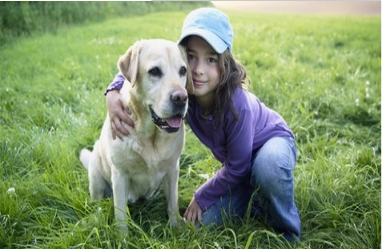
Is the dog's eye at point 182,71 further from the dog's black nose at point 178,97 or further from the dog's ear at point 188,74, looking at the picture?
the dog's black nose at point 178,97

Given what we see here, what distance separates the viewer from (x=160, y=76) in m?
2.05

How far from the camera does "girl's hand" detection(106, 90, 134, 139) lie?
225cm

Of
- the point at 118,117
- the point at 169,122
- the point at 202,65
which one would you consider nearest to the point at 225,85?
the point at 202,65

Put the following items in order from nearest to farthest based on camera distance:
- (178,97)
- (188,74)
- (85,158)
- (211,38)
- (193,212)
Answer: (178,97) → (211,38) → (188,74) → (193,212) → (85,158)

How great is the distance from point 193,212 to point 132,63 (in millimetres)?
1050

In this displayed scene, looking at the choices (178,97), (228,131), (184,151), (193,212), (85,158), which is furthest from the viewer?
(184,151)

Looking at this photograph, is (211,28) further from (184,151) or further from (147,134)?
(184,151)

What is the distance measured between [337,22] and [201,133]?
8070mm

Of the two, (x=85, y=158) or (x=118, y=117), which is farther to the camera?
(x=85, y=158)

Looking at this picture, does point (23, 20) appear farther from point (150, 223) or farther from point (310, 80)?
point (150, 223)

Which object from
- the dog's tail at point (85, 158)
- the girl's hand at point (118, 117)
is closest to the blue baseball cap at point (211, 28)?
the girl's hand at point (118, 117)

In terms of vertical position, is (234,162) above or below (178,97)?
below

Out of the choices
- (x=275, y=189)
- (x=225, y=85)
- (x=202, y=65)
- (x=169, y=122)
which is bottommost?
(x=275, y=189)

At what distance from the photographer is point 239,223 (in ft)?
8.05
